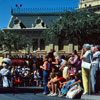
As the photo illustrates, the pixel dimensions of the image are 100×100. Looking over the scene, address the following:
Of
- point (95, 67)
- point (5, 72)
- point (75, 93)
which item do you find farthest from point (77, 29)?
point (75, 93)

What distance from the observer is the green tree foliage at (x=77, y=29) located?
52906 millimetres

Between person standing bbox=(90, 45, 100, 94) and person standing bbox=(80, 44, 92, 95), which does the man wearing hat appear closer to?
person standing bbox=(80, 44, 92, 95)

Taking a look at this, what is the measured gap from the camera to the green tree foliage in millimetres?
52906

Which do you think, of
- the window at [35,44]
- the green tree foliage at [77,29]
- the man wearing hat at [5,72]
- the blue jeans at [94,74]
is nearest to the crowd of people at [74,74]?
the blue jeans at [94,74]

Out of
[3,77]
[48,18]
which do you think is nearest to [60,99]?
[3,77]

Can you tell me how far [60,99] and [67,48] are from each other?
5548 cm

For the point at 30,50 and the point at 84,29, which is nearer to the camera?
the point at 84,29

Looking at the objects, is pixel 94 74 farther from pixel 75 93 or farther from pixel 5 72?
pixel 5 72

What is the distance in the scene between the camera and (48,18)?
2982 inches

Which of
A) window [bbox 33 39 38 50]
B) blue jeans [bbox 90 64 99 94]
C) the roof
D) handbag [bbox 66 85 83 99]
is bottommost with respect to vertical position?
handbag [bbox 66 85 83 99]

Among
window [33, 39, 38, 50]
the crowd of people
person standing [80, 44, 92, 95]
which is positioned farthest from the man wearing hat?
window [33, 39, 38, 50]

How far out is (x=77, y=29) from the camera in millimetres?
52688

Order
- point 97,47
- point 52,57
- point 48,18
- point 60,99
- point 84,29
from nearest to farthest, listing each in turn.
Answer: point 60,99 → point 97,47 → point 52,57 → point 84,29 → point 48,18

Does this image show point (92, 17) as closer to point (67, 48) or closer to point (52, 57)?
point (67, 48)
